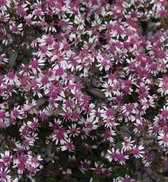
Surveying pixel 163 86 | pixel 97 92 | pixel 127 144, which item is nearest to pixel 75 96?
pixel 97 92

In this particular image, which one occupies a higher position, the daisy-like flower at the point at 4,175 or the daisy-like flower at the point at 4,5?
the daisy-like flower at the point at 4,5

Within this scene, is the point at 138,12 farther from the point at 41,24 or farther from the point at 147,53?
the point at 41,24

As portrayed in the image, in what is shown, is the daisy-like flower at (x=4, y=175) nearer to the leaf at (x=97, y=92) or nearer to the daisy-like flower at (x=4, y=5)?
the leaf at (x=97, y=92)

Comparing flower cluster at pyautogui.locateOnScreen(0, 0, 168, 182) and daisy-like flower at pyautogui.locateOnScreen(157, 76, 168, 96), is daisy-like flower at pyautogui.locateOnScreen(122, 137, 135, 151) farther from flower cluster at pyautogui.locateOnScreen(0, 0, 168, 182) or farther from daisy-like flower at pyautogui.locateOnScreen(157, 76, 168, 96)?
daisy-like flower at pyautogui.locateOnScreen(157, 76, 168, 96)

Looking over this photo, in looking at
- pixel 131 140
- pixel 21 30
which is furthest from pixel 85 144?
pixel 21 30

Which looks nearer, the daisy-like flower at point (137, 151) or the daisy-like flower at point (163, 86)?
the daisy-like flower at point (137, 151)

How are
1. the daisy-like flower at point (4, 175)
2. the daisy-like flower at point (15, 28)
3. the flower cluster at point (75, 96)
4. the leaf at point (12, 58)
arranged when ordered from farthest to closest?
1. the daisy-like flower at point (15, 28)
2. the leaf at point (12, 58)
3. the flower cluster at point (75, 96)
4. the daisy-like flower at point (4, 175)

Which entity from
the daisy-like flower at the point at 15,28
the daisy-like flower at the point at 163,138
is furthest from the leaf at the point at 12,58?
the daisy-like flower at the point at 163,138

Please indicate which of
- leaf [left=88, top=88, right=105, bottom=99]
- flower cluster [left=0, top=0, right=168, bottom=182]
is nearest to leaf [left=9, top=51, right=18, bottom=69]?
flower cluster [left=0, top=0, right=168, bottom=182]
